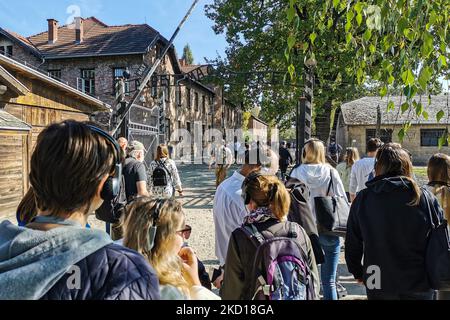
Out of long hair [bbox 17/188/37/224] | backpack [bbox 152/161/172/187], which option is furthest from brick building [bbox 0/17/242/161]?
long hair [bbox 17/188/37/224]

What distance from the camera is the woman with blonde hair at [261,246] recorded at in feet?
7.15

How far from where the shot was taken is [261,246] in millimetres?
2227

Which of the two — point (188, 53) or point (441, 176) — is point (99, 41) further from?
point (188, 53)

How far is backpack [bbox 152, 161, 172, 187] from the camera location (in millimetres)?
6801

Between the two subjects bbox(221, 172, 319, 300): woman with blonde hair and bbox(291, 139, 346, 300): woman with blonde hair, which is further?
bbox(291, 139, 346, 300): woman with blonde hair

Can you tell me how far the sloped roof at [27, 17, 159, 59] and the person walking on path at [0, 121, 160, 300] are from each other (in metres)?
26.6

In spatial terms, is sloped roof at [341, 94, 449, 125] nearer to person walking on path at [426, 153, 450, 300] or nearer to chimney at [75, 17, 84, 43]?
chimney at [75, 17, 84, 43]

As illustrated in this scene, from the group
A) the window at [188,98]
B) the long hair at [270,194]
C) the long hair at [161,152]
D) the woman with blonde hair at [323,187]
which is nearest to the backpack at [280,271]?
the long hair at [270,194]

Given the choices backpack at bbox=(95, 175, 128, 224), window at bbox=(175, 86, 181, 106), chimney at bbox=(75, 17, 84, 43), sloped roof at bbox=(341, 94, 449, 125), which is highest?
chimney at bbox=(75, 17, 84, 43)

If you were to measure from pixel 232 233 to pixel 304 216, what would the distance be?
3.47 ft

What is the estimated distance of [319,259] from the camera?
10.5ft

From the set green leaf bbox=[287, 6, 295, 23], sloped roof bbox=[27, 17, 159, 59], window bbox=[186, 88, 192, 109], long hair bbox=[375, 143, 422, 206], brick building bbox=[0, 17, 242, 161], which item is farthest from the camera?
window bbox=[186, 88, 192, 109]

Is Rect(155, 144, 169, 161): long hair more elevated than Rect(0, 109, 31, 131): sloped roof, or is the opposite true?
Rect(0, 109, 31, 131): sloped roof
